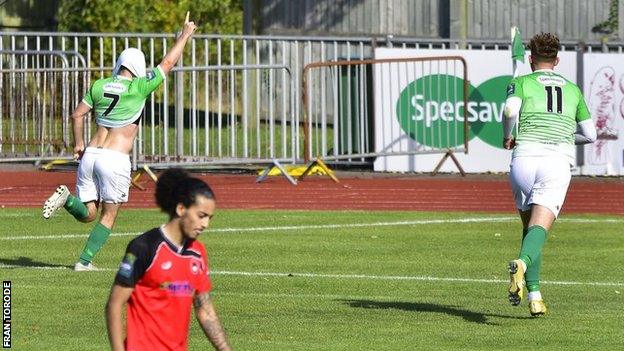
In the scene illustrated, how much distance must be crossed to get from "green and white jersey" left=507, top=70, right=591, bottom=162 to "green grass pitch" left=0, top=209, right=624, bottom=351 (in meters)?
1.22

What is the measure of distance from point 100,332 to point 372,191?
40.4 ft

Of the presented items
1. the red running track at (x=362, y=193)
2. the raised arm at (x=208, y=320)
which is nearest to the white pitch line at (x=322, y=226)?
the red running track at (x=362, y=193)

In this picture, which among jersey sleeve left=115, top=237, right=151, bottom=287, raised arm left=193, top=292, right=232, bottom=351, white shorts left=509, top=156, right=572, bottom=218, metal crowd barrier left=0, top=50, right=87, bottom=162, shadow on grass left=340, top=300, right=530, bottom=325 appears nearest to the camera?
jersey sleeve left=115, top=237, right=151, bottom=287

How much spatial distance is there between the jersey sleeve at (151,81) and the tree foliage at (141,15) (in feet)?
79.2

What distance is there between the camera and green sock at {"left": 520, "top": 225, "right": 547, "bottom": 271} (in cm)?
1204

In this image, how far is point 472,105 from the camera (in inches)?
1059

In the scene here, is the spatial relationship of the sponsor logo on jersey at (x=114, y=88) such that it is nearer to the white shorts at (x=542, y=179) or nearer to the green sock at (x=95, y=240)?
the green sock at (x=95, y=240)

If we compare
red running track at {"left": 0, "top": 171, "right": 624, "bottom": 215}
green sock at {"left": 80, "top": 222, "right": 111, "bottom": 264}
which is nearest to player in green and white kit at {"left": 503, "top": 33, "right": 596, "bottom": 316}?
green sock at {"left": 80, "top": 222, "right": 111, "bottom": 264}

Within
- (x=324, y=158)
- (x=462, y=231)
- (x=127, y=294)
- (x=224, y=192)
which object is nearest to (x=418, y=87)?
(x=324, y=158)

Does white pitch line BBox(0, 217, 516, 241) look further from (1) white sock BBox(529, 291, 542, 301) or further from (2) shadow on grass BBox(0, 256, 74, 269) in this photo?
(1) white sock BBox(529, 291, 542, 301)

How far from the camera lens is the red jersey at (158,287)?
25.3 feet

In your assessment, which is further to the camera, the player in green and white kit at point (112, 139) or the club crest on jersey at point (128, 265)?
the player in green and white kit at point (112, 139)

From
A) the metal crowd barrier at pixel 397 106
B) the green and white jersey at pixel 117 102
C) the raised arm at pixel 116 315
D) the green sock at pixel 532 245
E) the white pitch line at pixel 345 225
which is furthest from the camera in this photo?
the metal crowd barrier at pixel 397 106

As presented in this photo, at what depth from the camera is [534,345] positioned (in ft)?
36.7
